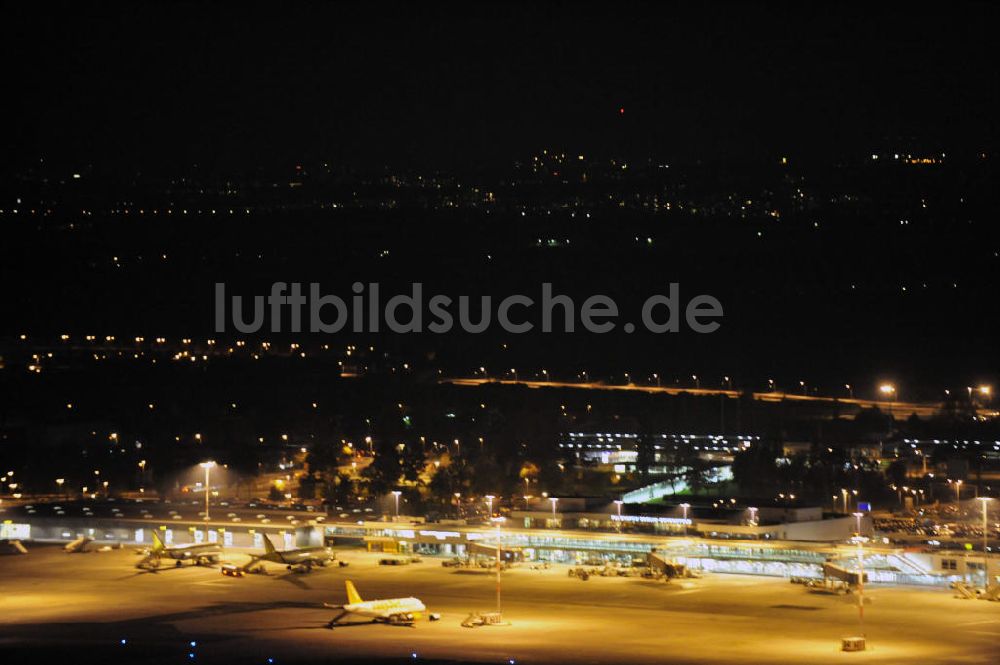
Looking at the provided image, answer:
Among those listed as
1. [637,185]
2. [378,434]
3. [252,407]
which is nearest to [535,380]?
[252,407]

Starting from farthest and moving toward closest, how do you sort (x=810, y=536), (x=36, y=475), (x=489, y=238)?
(x=489, y=238)
(x=36, y=475)
(x=810, y=536)

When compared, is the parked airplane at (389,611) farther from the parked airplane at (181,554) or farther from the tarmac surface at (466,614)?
the parked airplane at (181,554)

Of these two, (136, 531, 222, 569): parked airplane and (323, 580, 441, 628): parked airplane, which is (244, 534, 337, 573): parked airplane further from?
(323, 580, 441, 628): parked airplane

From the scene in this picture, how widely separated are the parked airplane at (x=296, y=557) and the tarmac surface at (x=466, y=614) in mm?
250

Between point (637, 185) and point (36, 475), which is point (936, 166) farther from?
point (36, 475)

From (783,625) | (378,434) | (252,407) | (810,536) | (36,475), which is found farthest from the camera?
(252,407)

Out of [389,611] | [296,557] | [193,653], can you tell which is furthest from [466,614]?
[296,557]

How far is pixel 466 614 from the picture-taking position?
74.7 ft

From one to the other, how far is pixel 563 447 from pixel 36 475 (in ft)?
57.9

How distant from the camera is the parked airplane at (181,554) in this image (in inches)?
1123

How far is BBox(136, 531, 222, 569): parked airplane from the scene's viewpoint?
93.6 feet

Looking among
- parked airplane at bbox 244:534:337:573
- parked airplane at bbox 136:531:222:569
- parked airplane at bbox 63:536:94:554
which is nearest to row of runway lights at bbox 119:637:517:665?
parked airplane at bbox 244:534:337:573

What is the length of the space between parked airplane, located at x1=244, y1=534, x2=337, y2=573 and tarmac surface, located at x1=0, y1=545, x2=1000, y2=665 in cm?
25

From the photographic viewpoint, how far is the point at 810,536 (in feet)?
100
